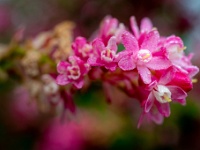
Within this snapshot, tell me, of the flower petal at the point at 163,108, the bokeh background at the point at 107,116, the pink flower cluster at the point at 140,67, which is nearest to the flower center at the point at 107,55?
the pink flower cluster at the point at 140,67

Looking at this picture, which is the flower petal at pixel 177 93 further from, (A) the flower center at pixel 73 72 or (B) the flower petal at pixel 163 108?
(A) the flower center at pixel 73 72

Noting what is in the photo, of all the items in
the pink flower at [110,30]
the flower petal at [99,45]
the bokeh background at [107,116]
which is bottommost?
the flower petal at [99,45]

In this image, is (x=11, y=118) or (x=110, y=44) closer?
(x=110, y=44)

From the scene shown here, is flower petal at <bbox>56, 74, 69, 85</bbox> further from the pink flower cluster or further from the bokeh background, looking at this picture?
the bokeh background

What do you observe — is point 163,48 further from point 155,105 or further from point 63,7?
point 63,7

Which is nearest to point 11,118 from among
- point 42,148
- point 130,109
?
point 42,148
